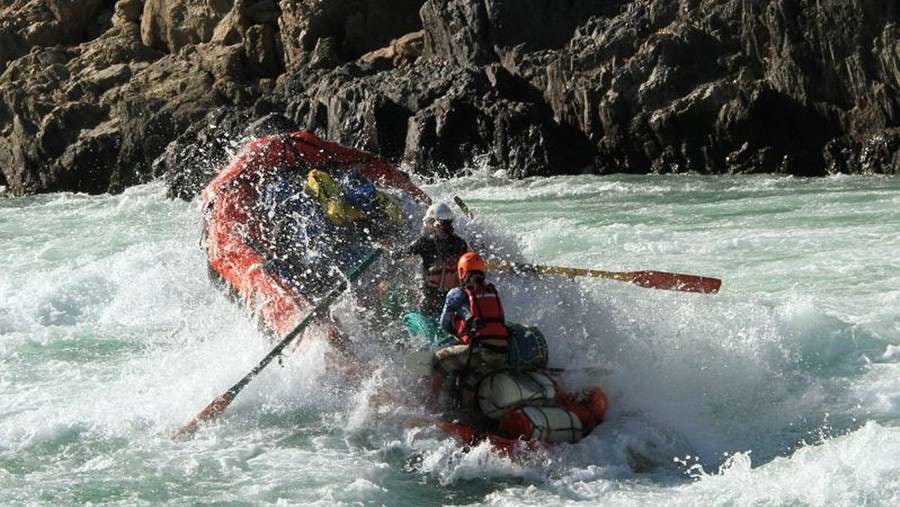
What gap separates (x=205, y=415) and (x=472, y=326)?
181 centimetres

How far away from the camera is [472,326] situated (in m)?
7.70

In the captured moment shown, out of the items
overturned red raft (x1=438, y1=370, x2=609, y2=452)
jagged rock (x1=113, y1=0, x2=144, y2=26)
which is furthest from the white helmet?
jagged rock (x1=113, y1=0, x2=144, y2=26)

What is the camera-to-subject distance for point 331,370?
841cm

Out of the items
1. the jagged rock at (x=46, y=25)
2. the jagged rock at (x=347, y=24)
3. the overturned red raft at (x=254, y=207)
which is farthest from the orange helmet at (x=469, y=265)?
the jagged rock at (x=46, y=25)

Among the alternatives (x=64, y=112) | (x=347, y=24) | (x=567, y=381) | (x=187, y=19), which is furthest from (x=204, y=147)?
(x=567, y=381)

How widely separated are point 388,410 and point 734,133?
38.9ft

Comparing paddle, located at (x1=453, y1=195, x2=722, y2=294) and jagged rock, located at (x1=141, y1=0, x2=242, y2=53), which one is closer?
paddle, located at (x1=453, y1=195, x2=722, y2=294)

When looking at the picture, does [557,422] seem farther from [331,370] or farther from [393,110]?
[393,110]

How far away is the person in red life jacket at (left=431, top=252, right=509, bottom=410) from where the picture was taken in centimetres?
772

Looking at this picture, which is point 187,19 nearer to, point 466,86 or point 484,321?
point 466,86

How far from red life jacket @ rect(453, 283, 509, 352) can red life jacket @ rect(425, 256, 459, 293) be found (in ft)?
2.35

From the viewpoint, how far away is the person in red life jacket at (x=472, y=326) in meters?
7.72

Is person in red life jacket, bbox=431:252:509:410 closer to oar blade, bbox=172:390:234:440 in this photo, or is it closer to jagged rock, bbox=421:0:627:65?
oar blade, bbox=172:390:234:440

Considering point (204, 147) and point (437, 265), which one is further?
point (204, 147)
